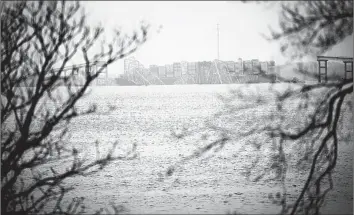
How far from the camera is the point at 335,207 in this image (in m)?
8.62

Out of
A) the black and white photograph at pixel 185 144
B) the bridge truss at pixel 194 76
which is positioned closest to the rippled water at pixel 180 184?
the black and white photograph at pixel 185 144

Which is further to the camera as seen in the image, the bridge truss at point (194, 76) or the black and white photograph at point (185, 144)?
the bridge truss at point (194, 76)

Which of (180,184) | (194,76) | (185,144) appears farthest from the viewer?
(194,76)

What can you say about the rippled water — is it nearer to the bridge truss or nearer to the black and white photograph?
the black and white photograph

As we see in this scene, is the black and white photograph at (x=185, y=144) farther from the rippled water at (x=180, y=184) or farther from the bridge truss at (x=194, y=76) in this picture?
the bridge truss at (x=194, y=76)

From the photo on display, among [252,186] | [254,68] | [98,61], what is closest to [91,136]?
[252,186]

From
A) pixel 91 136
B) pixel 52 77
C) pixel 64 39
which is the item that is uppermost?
pixel 64 39

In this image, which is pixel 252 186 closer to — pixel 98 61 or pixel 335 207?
pixel 335 207

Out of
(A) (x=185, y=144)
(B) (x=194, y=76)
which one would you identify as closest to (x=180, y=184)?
(A) (x=185, y=144)

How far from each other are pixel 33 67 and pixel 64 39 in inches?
30.3

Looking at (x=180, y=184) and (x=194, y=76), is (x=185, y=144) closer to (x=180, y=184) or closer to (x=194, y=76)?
(x=180, y=184)

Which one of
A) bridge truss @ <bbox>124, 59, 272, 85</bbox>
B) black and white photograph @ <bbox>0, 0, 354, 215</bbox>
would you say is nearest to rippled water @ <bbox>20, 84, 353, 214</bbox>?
black and white photograph @ <bbox>0, 0, 354, 215</bbox>

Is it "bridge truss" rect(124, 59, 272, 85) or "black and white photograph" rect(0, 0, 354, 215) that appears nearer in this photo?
"black and white photograph" rect(0, 0, 354, 215)

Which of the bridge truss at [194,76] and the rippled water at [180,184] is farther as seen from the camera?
the bridge truss at [194,76]
